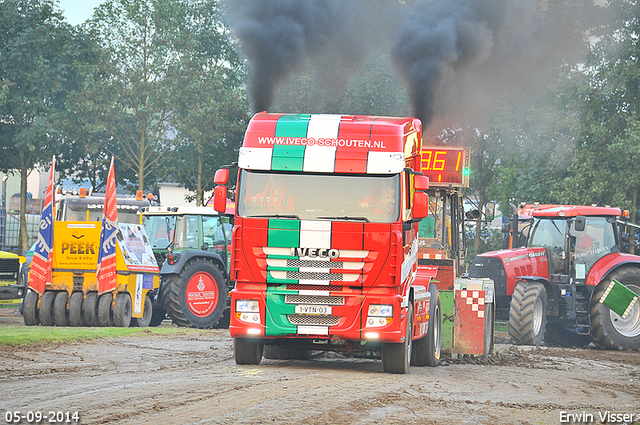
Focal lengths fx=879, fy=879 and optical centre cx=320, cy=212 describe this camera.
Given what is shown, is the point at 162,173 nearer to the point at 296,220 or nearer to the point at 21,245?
the point at 21,245

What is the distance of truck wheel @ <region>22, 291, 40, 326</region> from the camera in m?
16.8

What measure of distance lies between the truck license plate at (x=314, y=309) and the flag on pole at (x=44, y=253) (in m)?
7.92

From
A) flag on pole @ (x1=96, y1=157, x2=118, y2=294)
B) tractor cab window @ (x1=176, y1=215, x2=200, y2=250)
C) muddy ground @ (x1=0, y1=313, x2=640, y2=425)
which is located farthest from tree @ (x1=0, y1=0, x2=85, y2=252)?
muddy ground @ (x1=0, y1=313, x2=640, y2=425)

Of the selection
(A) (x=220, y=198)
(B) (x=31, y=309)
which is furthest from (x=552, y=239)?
(B) (x=31, y=309)

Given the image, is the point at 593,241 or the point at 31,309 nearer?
the point at 31,309

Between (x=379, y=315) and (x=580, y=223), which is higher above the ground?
(x=580, y=223)

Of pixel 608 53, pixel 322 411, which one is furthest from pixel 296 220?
pixel 608 53

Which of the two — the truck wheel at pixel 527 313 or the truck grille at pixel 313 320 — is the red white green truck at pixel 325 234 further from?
the truck wheel at pixel 527 313

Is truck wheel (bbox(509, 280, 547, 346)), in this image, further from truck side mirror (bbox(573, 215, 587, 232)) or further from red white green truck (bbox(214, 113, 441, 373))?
red white green truck (bbox(214, 113, 441, 373))

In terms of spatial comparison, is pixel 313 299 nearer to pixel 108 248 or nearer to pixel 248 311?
pixel 248 311

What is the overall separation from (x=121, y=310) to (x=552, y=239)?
900 centimetres

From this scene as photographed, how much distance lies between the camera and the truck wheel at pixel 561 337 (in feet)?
62.2

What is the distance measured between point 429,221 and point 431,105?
3610mm

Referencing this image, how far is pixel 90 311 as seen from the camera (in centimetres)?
1669
